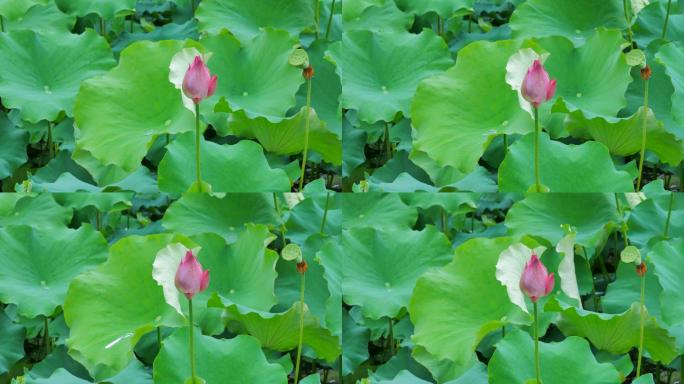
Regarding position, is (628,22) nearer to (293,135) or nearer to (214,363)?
(293,135)

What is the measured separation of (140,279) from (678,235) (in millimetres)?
1369

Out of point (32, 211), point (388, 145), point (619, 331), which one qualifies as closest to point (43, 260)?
point (32, 211)

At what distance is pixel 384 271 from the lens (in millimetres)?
2613

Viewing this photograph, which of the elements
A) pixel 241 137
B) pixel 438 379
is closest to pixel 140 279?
pixel 241 137

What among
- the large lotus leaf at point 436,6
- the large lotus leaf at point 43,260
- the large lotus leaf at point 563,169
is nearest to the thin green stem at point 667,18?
the large lotus leaf at point 563,169

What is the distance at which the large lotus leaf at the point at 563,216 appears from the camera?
2.54 metres

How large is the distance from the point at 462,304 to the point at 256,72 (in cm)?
79

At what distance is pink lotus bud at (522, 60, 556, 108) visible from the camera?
2342mm

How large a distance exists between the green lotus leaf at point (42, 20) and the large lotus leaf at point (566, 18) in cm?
118

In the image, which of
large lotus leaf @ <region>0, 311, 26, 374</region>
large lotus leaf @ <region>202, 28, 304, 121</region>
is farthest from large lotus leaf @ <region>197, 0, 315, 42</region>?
large lotus leaf @ <region>0, 311, 26, 374</region>

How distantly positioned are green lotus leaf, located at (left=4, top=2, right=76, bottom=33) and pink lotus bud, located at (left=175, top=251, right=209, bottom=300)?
2.79 ft

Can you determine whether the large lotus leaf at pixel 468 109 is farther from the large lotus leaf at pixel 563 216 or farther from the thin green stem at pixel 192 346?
the thin green stem at pixel 192 346

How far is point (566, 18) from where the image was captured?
2.68 m

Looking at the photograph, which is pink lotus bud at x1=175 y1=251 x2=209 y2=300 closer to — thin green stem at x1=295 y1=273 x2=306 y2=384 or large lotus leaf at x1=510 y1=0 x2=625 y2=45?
thin green stem at x1=295 y1=273 x2=306 y2=384
